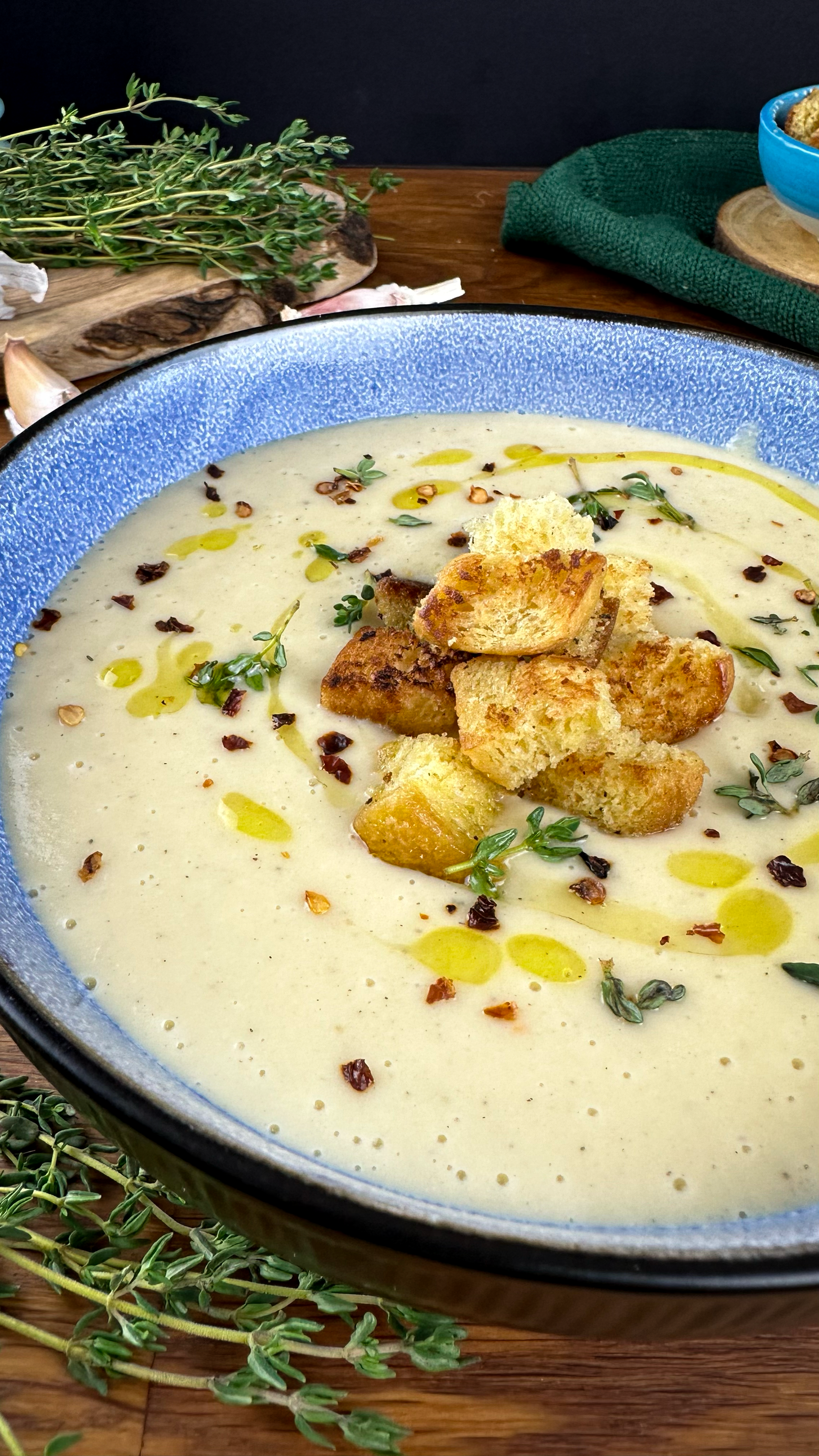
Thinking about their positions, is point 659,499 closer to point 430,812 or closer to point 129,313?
point 430,812

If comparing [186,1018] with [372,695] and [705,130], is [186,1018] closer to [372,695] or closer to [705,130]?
[372,695]

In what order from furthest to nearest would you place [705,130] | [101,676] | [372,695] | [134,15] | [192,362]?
[134,15] → [705,130] → [192,362] → [101,676] → [372,695]

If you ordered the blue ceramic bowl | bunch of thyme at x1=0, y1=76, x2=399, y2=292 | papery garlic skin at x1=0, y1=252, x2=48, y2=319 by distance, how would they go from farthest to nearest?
bunch of thyme at x1=0, y1=76, x2=399, y2=292 → papery garlic skin at x1=0, y1=252, x2=48, y2=319 → the blue ceramic bowl

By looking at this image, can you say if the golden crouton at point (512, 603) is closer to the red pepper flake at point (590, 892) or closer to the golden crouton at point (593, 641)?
the golden crouton at point (593, 641)

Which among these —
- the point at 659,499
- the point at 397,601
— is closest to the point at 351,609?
the point at 397,601

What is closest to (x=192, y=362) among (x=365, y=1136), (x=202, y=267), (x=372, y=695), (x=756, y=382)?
(x=202, y=267)

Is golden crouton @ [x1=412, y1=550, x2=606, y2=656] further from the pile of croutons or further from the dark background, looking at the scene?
the dark background

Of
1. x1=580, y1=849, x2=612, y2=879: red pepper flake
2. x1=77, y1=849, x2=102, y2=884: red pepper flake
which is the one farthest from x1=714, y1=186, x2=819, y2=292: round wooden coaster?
x1=77, y1=849, x2=102, y2=884: red pepper flake
